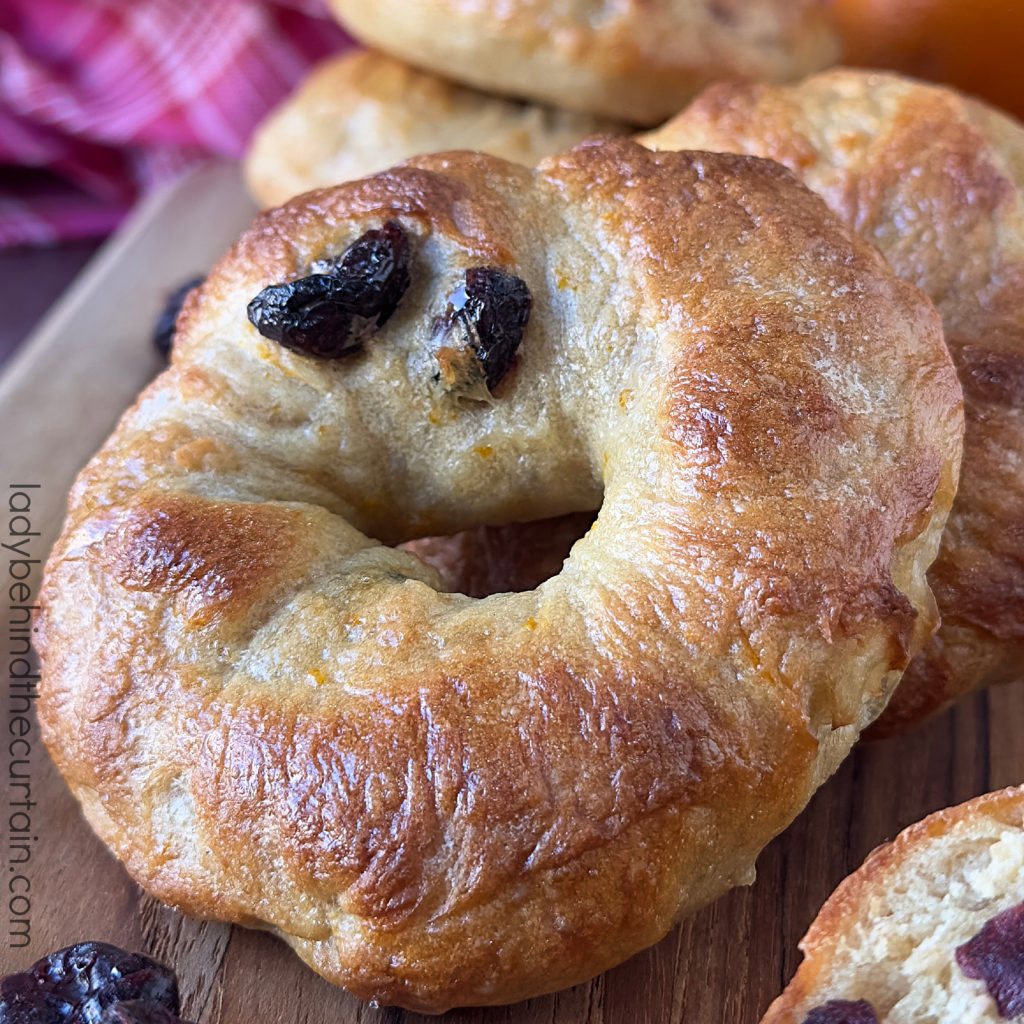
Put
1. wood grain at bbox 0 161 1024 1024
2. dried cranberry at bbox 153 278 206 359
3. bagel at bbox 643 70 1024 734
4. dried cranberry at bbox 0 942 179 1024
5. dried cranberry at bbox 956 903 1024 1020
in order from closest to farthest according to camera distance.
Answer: dried cranberry at bbox 956 903 1024 1020 < dried cranberry at bbox 0 942 179 1024 < wood grain at bbox 0 161 1024 1024 < bagel at bbox 643 70 1024 734 < dried cranberry at bbox 153 278 206 359

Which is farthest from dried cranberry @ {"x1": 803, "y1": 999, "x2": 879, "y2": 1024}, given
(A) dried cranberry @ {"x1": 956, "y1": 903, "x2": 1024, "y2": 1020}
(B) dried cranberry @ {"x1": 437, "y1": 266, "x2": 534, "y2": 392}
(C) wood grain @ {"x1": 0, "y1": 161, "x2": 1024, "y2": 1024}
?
(B) dried cranberry @ {"x1": 437, "y1": 266, "x2": 534, "y2": 392}

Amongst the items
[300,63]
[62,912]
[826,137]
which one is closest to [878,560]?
[826,137]

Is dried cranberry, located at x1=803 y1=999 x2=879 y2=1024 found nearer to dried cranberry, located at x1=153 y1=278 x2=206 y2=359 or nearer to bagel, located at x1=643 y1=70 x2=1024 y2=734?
bagel, located at x1=643 y1=70 x2=1024 y2=734

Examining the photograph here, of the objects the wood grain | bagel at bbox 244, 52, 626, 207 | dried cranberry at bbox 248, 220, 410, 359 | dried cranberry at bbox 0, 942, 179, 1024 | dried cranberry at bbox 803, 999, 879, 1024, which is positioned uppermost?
dried cranberry at bbox 248, 220, 410, 359

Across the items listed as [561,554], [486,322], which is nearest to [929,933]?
[561,554]

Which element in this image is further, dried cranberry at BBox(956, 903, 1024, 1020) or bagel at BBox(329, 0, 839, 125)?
bagel at BBox(329, 0, 839, 125)

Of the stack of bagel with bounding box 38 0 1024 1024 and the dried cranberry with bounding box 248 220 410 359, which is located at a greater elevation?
the dried cranberry with bounding box 248 220 410 359

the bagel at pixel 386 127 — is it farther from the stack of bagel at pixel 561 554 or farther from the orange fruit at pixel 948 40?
the stack of bagel at pixel 561 554
